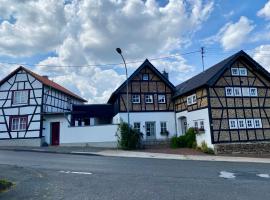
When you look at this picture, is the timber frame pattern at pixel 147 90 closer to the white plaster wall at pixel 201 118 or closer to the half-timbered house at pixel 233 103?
the white plaster wall at pixel 201 118

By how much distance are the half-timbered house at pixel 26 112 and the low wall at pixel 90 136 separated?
181 cm

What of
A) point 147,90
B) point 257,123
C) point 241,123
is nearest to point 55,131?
point 147,90

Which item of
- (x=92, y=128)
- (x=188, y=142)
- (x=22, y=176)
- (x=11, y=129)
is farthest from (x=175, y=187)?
(x=11, y=129)

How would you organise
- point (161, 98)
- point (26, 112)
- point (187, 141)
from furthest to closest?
1. point (161, 98)
2. point (26, 112)
3. point (187, 141)

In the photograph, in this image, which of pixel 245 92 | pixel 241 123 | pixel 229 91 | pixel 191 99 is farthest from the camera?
pixel 191 99

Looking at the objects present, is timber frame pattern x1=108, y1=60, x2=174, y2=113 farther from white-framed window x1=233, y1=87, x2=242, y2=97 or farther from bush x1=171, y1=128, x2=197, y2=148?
A: white-framed window x1=233, y1=87, x2=242, y2=97

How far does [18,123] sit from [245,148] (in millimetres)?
20962

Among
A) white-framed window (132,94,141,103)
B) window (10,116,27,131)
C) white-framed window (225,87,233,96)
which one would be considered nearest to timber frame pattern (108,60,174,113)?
white-framed window (132,94,141,103)

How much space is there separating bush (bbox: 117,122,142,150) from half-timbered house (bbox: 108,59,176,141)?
111 inches

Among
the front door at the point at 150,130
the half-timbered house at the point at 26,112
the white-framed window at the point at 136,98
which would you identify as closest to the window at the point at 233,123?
the front door at the point at 150,130

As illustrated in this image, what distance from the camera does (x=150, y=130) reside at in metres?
24.9

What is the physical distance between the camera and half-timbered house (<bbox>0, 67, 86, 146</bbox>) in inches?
965

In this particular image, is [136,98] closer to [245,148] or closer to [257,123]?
[245,148]

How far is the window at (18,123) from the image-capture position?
2494 centimetres
